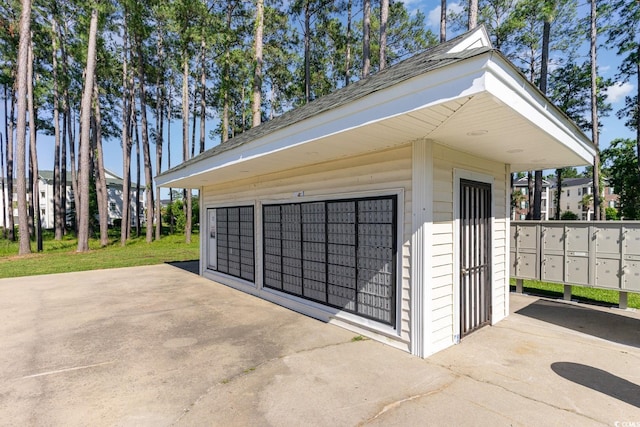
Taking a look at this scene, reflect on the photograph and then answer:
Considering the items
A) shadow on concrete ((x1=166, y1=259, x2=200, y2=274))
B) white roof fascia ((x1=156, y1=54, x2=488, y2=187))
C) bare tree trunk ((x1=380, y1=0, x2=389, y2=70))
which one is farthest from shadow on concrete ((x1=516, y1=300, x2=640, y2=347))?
bare tree trunk ((x1=380, y1=0, x2=389, y2=70))

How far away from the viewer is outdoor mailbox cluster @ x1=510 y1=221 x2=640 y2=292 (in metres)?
4.59

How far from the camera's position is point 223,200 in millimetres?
7387

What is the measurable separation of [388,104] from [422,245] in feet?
5.15

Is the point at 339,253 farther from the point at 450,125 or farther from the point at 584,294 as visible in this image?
the point at 584,294

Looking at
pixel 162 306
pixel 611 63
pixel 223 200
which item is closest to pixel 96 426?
pixel 162 306

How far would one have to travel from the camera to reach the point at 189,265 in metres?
10.3

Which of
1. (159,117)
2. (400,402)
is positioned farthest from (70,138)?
(400,402)

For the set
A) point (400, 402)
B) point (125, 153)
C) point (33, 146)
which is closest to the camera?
point (400, 402)

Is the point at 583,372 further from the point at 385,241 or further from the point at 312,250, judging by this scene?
the point at 312,250

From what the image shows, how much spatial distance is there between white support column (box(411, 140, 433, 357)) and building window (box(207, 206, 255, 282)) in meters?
3.83

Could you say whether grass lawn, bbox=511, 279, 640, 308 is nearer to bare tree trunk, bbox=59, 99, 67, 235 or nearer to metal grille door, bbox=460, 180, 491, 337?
metal grille door, bbox=460, 180, 491, 337

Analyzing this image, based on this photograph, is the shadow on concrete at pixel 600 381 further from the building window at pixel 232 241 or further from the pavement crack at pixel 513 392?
the building window at pixel 232 241

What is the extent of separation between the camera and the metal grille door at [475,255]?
3834 millimetres

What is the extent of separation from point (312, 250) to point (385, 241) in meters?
1.48
